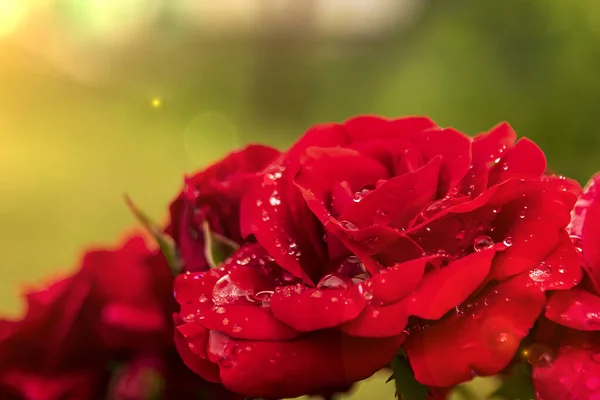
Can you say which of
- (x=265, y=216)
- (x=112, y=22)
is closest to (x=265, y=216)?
(x=265, y=216)

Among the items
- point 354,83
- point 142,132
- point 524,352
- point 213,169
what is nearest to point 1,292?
point 142,132

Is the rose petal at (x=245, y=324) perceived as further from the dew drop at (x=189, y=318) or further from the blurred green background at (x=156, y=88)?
the blurred green background at (x=156, y=88)

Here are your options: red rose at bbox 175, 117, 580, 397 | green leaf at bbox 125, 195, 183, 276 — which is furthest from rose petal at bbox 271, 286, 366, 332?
green leaf at bbox 125, 195, 183, 276

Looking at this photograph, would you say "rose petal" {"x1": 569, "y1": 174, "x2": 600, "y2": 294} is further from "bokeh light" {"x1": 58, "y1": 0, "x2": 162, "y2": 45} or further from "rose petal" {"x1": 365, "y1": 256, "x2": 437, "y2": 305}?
"bokeh light" {"x1": 58, "y1": 0, "x2": 162, "y2": 45}

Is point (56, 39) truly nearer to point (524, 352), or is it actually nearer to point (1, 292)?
point (1, 292)

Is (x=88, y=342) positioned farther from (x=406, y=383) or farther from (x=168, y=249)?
(x=406, y=383)

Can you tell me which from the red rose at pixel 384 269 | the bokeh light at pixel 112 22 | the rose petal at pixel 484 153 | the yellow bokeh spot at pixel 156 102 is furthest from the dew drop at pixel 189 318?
the bokeh light at pixel 112 22
